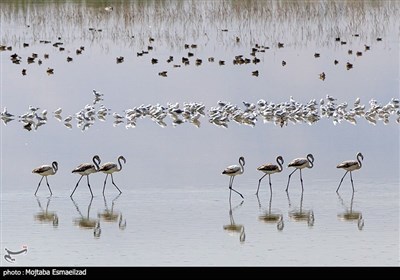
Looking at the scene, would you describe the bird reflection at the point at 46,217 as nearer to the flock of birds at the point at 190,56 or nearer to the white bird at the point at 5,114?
the white bird at the point at 5,114

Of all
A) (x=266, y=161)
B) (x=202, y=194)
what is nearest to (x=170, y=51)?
(x=266, y=161)

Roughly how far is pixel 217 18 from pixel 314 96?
1199 centimetres

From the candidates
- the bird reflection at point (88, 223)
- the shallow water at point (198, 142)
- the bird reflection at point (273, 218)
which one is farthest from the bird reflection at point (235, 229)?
the bird reflection at point (88, 223)

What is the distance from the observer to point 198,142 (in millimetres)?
22031

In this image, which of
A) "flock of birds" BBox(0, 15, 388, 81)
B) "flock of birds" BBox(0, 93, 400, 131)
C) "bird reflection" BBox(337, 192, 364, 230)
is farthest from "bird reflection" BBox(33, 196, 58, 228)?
"flock of birds" BBox(0, 15, 388, 81)

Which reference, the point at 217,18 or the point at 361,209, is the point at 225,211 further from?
the point at 217,18

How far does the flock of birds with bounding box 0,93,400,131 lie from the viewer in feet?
79.8

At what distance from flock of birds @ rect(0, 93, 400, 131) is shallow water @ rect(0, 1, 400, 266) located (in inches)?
9.2

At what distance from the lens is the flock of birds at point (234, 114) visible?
2431 cm

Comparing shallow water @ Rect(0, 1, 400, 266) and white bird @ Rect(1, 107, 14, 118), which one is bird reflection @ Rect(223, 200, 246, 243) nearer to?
shallow water @ Rect(0, 1, 400, 266)

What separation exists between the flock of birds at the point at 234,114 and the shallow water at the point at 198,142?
0.23 meters

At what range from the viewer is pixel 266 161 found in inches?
777
